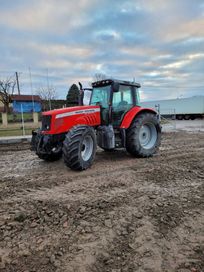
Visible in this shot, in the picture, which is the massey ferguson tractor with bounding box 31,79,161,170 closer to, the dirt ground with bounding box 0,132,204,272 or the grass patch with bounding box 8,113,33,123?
the dirt ground with bounding box 0,132,204,272

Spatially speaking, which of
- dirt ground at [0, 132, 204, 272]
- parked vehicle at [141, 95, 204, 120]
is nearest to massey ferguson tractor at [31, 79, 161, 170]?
dirt ground at [0, 132, 204, 272]

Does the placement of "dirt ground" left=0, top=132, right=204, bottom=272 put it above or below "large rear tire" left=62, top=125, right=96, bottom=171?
below

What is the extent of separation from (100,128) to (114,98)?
958mm

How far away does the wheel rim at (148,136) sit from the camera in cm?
759

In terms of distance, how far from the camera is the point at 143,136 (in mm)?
7648

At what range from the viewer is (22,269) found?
Result: 2.38 m

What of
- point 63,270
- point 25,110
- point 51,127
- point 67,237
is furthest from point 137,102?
point 25,110

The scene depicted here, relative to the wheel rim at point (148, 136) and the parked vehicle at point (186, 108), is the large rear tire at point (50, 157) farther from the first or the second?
the parked vehicle at point (186, 108)

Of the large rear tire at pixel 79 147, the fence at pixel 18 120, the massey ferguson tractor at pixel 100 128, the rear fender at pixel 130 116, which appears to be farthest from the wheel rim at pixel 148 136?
the fence at pixel 18 120

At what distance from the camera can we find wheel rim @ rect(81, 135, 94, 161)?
593 centimetres

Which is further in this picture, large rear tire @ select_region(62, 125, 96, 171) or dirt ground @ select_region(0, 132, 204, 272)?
large rear tire @ select_region(62, 125, 96, 171)

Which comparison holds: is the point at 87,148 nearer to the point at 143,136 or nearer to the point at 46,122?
the point at 46,122

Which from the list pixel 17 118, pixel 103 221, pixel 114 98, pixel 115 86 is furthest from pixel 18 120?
pixel 103 221

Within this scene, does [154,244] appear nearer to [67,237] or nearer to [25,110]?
[67,237]
